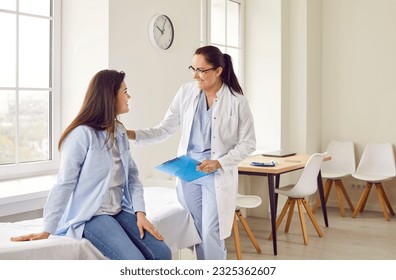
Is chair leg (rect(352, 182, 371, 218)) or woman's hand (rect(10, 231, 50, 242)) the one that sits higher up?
woman's hand (rect(10, 231, 50, 242))

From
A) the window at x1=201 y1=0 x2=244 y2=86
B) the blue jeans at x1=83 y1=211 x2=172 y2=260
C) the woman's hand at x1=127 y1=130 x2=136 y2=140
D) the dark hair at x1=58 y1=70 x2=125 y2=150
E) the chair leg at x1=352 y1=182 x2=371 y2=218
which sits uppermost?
the window at x1=201 y1=0 x2=244 y2=86

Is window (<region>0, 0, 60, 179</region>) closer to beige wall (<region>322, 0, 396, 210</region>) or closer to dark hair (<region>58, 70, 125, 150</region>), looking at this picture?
dark hair (<region>58, 70, 125, 150</region>)

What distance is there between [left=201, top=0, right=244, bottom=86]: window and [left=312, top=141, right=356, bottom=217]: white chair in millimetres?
1318

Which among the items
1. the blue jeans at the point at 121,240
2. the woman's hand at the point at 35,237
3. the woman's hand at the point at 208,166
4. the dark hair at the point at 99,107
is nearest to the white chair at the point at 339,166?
the woman's hand at the point at 208,166

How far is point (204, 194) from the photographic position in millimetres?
2945

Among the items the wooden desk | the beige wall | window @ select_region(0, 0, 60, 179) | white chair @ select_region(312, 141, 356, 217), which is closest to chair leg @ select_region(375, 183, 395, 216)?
the beige wall

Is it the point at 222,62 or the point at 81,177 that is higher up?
the point at 222,62

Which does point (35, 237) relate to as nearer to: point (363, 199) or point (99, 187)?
point (99, 187)

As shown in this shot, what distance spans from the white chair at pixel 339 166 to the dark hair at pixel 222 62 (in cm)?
297

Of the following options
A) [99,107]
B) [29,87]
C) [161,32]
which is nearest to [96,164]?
[99,107]

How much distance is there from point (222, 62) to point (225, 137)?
0.40 m

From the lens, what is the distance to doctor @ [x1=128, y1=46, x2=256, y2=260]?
9.52 ft
